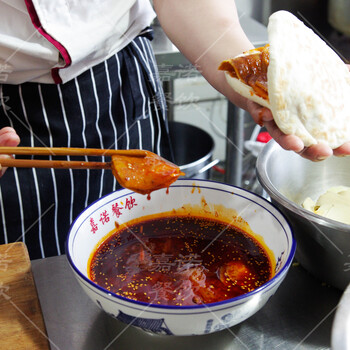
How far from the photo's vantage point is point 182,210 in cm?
103

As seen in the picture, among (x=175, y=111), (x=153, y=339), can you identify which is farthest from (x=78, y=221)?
(x=175, y=111)

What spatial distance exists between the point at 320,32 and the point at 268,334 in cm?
253

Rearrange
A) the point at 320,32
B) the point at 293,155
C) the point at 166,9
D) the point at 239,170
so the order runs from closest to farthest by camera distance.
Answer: the point at 293,155 → the point at 166,9 → the point at 239,170 → the point at 320,32

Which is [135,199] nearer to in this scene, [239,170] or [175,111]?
[239,170]

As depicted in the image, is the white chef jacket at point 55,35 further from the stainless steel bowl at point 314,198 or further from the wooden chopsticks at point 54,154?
the stainless steel bowl at point 314,198

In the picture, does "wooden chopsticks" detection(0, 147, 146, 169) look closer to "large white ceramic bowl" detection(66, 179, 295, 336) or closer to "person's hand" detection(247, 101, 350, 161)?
"large white ceramic bowl" detection(66, 179, 295, 336)

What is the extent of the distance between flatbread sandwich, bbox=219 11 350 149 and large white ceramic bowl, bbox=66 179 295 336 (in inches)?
7.4

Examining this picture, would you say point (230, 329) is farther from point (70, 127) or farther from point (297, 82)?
point (70, 127)

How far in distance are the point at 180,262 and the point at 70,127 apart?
0.66 meters

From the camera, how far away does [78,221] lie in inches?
35.0

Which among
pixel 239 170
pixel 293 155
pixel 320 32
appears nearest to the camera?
pixel 293 155

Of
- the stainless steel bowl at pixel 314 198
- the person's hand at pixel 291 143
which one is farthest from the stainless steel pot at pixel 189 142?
the person's hand at pixel 291 143

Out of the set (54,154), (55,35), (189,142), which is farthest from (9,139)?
(189,142)

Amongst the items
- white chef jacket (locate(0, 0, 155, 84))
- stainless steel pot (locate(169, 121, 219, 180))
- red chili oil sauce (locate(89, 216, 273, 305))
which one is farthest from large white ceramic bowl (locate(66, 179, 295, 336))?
stainless steel pot (locate(169, 121, 219, 180))
